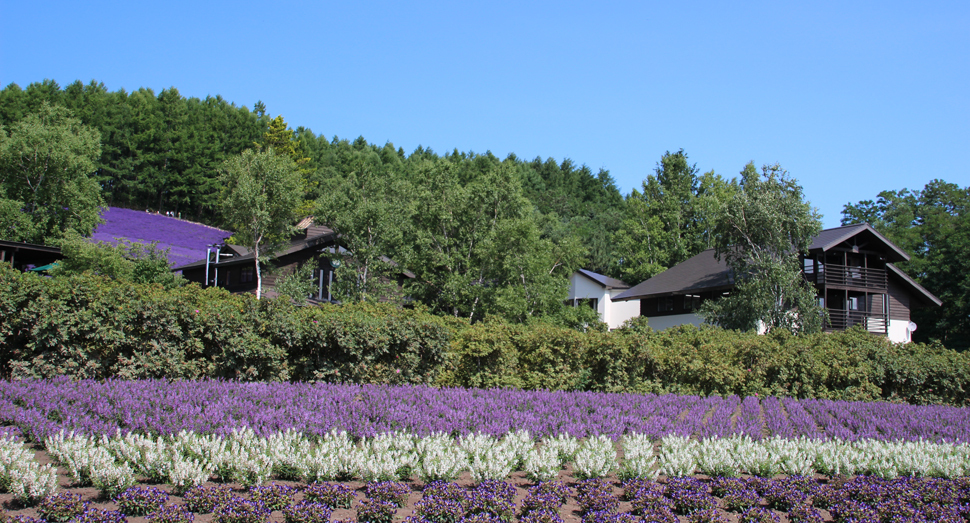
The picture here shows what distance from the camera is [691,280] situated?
3544 centimetres

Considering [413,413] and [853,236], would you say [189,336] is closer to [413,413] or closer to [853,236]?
[413,413]

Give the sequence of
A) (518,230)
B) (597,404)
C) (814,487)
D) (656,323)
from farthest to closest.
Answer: (656,323), (518,230), (597,404), (814,487)

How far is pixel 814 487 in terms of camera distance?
19.7 feet

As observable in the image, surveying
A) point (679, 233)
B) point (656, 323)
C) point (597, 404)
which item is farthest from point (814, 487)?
point (679, 233)

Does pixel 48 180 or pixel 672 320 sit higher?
pixel 48 180

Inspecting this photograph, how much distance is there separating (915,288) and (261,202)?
3486cm

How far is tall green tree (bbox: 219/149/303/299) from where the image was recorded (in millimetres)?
34688

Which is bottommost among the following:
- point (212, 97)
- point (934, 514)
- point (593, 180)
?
point (934, 514)

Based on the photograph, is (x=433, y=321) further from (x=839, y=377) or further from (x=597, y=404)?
(x=839, y=377)

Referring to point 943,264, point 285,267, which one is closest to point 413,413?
point 285,267

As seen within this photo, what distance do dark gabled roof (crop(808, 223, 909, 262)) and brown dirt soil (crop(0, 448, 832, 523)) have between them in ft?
91.1

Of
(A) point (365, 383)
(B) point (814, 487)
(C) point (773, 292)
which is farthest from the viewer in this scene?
(C) point (773, 292)

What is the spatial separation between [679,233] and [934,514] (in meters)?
52.4

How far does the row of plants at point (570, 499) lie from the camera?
4.64 m
